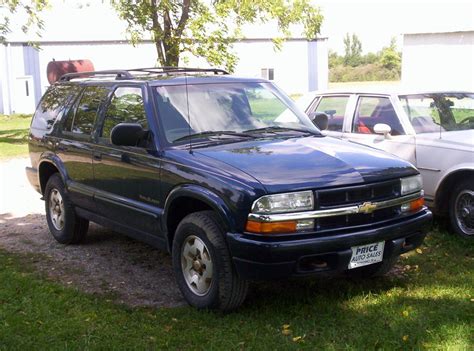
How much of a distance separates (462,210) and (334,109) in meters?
2.34

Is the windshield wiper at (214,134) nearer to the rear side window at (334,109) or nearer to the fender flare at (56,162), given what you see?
the fender flare at (56,162)

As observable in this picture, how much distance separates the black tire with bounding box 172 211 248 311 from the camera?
465 centimetres

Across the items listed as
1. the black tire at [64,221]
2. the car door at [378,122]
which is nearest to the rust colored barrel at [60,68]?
the black tire at [64,221]

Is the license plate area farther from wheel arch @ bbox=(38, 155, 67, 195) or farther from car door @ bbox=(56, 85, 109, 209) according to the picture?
wheel arch @ bbox=(38, 155, 67, 195)

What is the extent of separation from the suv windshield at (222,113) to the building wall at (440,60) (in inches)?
731

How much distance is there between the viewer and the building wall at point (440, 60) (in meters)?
23.7

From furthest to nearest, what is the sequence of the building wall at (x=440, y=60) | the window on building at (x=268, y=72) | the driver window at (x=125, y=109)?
the window on building at (x=268, y=72) < the building wall at (x=440, y=60) < the driver window at (x=125, y=109)

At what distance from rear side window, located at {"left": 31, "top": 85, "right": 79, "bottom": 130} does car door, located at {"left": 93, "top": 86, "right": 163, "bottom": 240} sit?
1102 millimetres

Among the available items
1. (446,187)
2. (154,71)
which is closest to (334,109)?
(446,187)

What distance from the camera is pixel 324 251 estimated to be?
14.7 feet

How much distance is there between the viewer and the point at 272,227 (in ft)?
14.5

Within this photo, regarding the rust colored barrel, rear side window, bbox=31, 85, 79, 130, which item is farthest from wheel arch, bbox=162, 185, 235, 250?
the rust colored barrel

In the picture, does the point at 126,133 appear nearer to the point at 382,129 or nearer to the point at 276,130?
the point at 276,130

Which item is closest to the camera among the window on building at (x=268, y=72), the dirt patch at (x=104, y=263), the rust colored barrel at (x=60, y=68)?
the dirt patch at (x=104, y=263)
